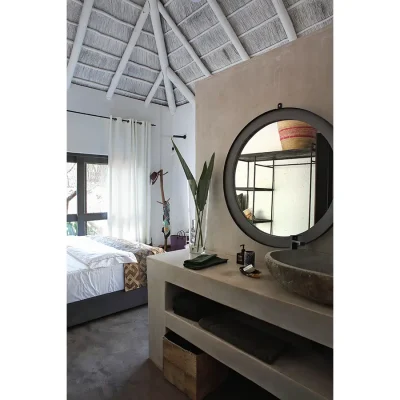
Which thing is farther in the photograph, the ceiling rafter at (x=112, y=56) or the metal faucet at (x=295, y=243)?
the ceiling rafter at (x=112, y=56)

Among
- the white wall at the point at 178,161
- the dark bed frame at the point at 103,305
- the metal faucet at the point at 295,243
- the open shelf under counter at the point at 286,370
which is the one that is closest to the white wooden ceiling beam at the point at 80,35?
the white wall at the point at 178,161

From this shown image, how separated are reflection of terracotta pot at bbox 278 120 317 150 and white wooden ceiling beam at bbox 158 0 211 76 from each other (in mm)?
2632

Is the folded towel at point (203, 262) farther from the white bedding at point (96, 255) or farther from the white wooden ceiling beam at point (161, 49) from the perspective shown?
the white wooden ceiling beam at point (161, 49)

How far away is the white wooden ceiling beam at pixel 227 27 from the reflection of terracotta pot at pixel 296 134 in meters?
2.11

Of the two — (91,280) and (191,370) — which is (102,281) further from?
(191,370)

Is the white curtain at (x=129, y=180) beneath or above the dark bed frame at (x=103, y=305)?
above

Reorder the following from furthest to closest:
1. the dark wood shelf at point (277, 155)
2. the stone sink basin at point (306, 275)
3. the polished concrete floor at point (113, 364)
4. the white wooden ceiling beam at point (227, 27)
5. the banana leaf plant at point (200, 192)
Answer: the white wooden ceiling beam at point (227, 27) → the banana leaf plant at point (200, 192) → the polished concrete floor at point (113, 364) → the dark wood shelf at point (277, 155) → the stone sink basin at point (306, 275)

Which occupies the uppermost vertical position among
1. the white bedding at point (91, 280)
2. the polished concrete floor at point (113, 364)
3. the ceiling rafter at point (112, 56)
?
the ceiling rafter at point (112, 56)

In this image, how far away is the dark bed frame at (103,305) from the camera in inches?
101

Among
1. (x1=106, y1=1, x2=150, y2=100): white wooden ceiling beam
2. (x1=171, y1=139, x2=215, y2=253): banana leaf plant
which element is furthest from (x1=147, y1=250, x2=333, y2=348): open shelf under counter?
(x1=106, y1=1, x2=150, y2=100): white wooden ceiling beam

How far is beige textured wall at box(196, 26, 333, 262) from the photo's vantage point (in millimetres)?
1505
